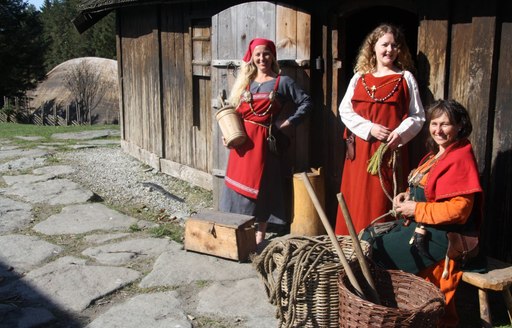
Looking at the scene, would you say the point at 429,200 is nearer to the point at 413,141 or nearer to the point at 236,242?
the point at 413,141

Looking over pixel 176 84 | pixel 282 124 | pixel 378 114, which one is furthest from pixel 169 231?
pixel 176 84

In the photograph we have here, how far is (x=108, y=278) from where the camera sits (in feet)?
15.5

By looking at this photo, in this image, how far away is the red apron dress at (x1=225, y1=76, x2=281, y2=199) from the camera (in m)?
5.28

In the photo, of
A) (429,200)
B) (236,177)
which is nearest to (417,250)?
(429,200)

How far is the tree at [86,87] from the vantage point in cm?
2448

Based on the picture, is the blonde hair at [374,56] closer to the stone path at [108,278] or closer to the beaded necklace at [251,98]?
the beaded necklace at [251,98]

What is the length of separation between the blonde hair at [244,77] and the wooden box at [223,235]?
1041mm

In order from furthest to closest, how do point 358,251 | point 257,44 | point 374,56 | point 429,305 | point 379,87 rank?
1. point 257,44
2. point 374,56
3. point 379,87
4. point 358,251
5. point 429,305

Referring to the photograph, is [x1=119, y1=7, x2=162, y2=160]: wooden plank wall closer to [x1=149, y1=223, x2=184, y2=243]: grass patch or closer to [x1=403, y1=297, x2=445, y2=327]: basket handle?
[x1=149, y1=223, x2=184, y2=243]: grass patch

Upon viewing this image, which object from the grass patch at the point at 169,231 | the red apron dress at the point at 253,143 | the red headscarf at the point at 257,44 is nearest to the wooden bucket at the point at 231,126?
the red apron dress at the point at 253,143

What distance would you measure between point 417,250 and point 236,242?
1711 millimetres

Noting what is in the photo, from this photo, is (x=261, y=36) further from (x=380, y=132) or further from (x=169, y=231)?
(x=169, y=231)

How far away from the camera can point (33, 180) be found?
796 cm

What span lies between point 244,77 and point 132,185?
10.4ft
